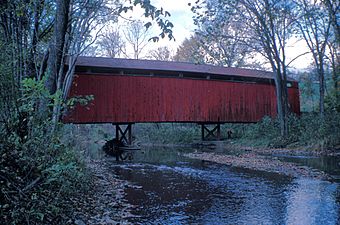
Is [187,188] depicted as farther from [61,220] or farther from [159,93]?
[159,93]

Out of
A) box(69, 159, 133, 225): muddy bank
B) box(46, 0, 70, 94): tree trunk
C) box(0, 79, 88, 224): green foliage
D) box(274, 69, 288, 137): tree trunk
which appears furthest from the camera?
box(274, 69, 288, 137): tree trunk

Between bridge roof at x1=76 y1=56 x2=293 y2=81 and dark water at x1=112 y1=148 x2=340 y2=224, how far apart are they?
8.26 meters

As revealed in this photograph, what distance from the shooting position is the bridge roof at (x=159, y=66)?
16.0 m

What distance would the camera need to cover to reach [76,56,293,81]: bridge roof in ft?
52.4

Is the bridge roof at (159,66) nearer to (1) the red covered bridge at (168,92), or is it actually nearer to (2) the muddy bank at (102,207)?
(1) the red covered bridge at (168,92)

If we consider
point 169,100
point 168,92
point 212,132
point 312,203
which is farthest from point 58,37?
point 212,132

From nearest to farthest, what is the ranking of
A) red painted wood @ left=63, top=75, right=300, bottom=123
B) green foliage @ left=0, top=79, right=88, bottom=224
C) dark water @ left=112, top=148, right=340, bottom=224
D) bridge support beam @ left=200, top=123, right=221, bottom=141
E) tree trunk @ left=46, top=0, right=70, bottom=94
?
green foliage @ left=0, top=79, right=88, bottom=224
dark water @ left=112, top=148, right=340, bottom=224
tree trunk @ left=46, top=0, right=70, bottom=94
red painted wood @ left=63, top=75, right=300, bottom=123
bridge support beam @ left=200, top=123, right=221, bottom=141

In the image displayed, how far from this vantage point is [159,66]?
17.6 m

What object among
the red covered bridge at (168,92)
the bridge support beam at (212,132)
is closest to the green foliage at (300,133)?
the red covered bridge at (168,92)

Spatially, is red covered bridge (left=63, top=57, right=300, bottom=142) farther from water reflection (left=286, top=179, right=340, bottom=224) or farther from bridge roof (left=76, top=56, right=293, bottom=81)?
water reflection (left=286, top=179, right=340, bottom=224)

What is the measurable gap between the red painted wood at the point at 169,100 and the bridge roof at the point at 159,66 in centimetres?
49

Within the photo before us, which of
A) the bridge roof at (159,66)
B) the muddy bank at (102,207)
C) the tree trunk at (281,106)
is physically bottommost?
the muddy bank at (102,207)

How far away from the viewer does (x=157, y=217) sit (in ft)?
15.3

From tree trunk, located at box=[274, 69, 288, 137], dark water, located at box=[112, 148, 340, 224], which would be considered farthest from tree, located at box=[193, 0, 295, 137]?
dark water, located at box=[112, 148, 340, 224]
